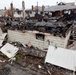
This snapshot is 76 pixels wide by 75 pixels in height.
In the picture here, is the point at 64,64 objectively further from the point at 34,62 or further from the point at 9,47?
the point at 9,47

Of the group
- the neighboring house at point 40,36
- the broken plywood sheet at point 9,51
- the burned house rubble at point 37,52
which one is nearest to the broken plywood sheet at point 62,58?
the burned house rubble at point 37,52

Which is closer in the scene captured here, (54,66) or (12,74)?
(12,74)

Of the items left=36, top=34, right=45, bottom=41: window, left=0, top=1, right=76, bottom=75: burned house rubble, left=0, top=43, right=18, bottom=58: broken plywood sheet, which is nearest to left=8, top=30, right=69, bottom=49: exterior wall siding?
left=0, top=1, right=76, bottom=75: burned house rubble

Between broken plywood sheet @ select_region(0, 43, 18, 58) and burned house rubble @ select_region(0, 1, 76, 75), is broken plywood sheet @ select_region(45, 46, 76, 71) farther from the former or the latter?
broken plywood sheet @ select_region(0, 43, 18, 58)

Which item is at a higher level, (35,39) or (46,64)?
(35,39)

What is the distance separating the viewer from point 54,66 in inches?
303

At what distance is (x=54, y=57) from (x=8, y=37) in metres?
6.64

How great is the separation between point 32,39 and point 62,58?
14.3ft

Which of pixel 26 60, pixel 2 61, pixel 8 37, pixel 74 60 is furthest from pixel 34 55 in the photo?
pixel 8 37

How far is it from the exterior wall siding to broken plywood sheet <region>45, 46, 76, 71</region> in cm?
211

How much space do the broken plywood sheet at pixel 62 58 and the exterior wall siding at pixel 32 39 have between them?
211 centimetres

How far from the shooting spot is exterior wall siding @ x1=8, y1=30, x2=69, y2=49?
33.9ft

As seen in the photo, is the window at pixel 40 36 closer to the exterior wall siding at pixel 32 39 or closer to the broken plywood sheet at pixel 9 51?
the exterior wall siding at pixel 32 39

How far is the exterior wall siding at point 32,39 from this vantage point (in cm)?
1032
